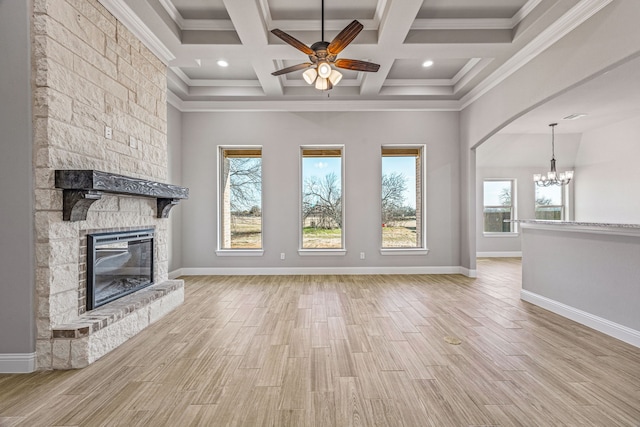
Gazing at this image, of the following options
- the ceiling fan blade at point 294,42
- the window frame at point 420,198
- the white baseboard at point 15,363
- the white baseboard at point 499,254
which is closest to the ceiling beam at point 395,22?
the ceiling fan blade at point 294,42

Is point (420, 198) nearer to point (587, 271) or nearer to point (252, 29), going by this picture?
point (587, 271)

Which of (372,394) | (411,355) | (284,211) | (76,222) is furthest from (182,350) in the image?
(284,211)

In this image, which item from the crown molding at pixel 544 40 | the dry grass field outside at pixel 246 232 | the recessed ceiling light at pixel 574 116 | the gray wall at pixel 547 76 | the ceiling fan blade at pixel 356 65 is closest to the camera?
the gray wall at pixel 547 76

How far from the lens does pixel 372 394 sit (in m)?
2.00

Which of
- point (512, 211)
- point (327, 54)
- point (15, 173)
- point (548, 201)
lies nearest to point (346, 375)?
point (15, 173)

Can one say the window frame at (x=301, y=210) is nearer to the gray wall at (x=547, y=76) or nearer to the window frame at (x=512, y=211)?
the gray wall at (x=547, y=76)

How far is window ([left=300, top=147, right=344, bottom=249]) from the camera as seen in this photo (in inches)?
235

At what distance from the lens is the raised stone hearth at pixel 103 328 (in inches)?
92.4

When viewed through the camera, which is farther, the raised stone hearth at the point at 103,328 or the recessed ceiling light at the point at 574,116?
the recessed ceiling light at the point at 574,116

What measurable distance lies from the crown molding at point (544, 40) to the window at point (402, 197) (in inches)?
65.3

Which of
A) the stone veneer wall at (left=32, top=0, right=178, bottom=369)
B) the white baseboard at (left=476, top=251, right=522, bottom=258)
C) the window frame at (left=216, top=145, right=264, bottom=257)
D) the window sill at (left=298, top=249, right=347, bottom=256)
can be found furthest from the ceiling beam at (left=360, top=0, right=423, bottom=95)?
the white baseboard at (left=476, top=251, right=522, bottom=258)

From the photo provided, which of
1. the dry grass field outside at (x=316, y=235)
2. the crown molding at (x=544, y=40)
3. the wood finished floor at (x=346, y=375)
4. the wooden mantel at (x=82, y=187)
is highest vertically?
the crown molding at (x=544, y=40)

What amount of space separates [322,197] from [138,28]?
379 centimetres

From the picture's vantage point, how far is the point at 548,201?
834 centimetres
